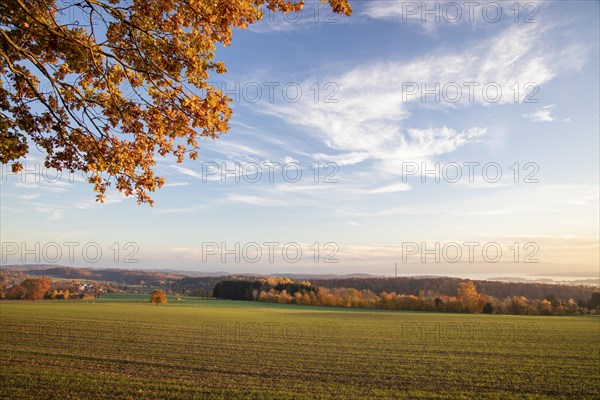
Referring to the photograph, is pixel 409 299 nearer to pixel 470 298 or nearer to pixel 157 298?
pixel 470 298

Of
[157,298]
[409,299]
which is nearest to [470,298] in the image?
[409,299]

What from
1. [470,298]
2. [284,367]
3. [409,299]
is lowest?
[409,299]

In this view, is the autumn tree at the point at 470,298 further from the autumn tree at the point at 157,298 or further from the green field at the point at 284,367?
the autumn tree at the point at 157,298

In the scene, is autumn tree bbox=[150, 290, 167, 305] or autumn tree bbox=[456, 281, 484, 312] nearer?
autumn tree bbox=[456, 281, 484, 312]

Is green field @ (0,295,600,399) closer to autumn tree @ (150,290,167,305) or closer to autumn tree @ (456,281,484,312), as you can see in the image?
autumn tree @ (456,281,484,312)

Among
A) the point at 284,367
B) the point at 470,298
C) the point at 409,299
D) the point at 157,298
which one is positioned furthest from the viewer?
the point at 157,298

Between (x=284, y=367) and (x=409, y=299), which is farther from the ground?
(x=284, y=367)

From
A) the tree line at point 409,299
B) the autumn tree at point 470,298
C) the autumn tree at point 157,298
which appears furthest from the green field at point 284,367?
the autumn tree at point 157,298

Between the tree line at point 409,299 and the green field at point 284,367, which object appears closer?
the green field at point 284,367

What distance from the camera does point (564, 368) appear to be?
19.5 metres

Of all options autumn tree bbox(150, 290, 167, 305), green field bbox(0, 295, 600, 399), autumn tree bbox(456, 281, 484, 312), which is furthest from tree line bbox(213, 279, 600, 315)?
green field bbox(0, 295, 600, 399)

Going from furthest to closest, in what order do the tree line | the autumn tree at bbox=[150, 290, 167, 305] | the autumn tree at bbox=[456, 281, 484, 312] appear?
the autumn tree at bbox=[150, 290, 167, 305] < the autumn tree at bbox=[456, 281, 484, 312] < the tree line

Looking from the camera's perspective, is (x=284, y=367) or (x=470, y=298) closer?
(x=284, y=367)

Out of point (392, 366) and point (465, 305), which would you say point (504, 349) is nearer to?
point (392, 366)
